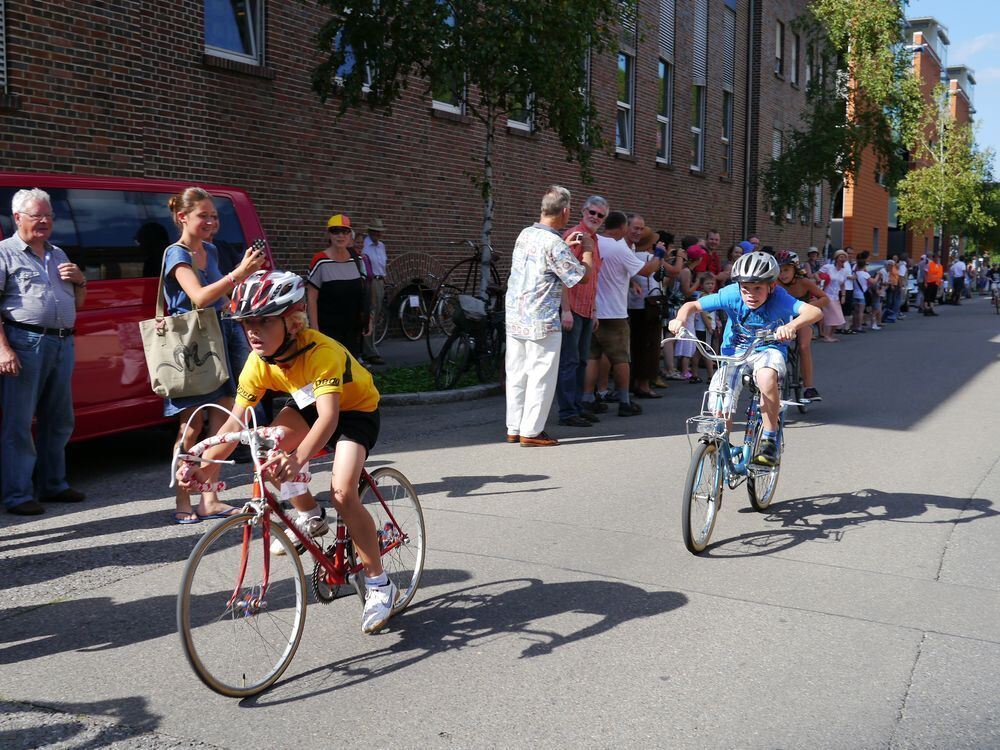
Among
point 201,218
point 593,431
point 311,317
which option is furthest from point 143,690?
point 593,431

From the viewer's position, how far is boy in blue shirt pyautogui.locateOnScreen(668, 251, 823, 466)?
6203mm

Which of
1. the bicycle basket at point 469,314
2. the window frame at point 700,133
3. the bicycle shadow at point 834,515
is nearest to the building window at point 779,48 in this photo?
the window frame at point 700,133

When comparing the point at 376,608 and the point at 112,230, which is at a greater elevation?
the point at 112,230

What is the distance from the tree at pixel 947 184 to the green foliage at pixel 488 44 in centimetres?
4196

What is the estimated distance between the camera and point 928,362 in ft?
54.3

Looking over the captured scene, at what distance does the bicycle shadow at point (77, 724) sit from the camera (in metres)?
3.43

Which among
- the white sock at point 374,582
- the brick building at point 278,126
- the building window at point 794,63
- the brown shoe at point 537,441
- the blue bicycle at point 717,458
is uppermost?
the building window at point 794,63

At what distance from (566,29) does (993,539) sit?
754 centimetres

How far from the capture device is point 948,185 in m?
50.7

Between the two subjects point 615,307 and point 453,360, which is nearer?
point 615,307

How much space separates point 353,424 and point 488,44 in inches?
318

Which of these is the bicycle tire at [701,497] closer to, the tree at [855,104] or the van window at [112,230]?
the van window at [112,230]

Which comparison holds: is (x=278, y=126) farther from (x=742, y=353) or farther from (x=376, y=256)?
(x=742, y=353)

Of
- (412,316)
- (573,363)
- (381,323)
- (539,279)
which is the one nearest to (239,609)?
(539,279)
